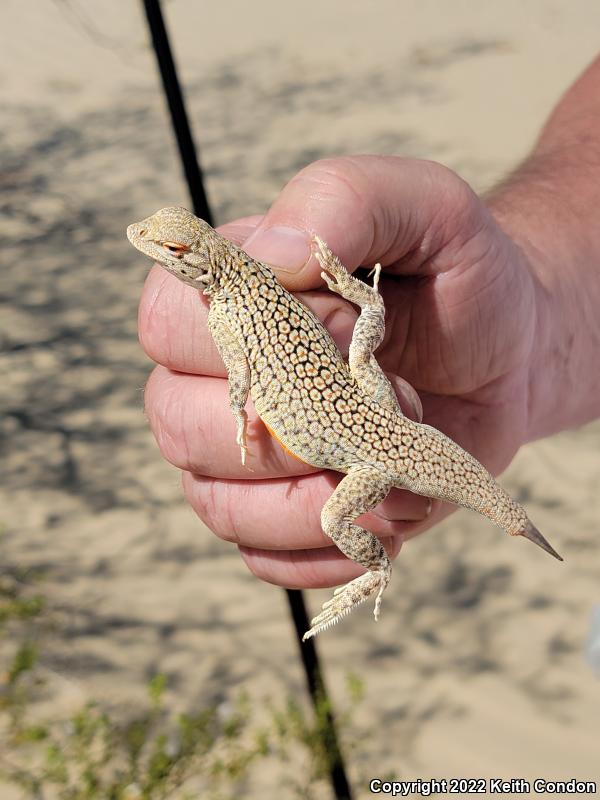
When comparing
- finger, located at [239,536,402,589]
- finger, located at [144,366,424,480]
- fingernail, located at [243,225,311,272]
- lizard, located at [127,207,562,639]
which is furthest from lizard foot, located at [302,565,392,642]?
fingernail, located at [243,225,311,272]

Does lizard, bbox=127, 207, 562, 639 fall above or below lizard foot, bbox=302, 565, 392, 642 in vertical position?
above

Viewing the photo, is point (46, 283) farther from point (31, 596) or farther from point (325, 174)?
point (325, 174)

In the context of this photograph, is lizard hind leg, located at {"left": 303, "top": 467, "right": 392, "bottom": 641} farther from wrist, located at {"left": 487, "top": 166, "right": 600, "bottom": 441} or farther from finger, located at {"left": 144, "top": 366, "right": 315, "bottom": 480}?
wrist, located at {"left": 487, "top": 166, "right": 600, "bottom": 441}

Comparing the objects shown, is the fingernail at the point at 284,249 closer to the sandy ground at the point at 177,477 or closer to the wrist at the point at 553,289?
the wrist at the point at 553,289

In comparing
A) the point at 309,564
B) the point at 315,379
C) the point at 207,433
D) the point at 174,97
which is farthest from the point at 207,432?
the point at 174,97

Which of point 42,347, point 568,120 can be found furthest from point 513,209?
point 42,347

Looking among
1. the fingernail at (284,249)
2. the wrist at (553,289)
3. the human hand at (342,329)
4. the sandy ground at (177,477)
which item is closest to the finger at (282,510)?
the human hand at (342,329)
